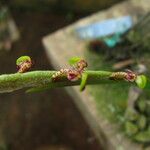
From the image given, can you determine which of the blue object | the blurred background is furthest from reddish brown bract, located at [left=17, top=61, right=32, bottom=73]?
the blurred background

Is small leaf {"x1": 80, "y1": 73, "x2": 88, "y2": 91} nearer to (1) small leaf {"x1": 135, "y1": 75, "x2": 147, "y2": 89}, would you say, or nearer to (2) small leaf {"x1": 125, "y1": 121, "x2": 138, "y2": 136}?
(1) small leaf {"x1": 135, "y1": 75, "x2": 147, "y2": 89}

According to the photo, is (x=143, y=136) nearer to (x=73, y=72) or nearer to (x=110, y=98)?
(x=110, y=98)

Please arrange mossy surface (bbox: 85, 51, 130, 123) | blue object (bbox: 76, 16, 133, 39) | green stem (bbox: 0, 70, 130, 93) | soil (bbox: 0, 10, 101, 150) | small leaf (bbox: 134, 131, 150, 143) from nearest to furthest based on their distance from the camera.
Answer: green stem (bbox: 0, 70, 130, 93), small leaf (bbox: 134, 131, 150, 143), mossy surface (bbox: 85, 51, 130, 123), blue object (bbox: 76, 16, 133, 39), soil (bbox: 0, 10, 101, 150)

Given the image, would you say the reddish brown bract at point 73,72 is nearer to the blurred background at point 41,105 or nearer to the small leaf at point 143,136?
the small leaf at point 143,136

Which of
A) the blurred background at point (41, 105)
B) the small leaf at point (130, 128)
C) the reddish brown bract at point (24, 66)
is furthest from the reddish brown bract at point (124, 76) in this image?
the blurred background at point (41, 105)

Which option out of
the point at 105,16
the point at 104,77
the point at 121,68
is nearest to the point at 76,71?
the point at 104,77

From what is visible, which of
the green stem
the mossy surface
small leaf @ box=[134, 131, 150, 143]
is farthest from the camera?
the mossy surface

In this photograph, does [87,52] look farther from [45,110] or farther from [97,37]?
[45,110]

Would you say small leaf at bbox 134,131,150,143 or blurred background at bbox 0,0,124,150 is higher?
blurred background at bbox 0,0,124,150
